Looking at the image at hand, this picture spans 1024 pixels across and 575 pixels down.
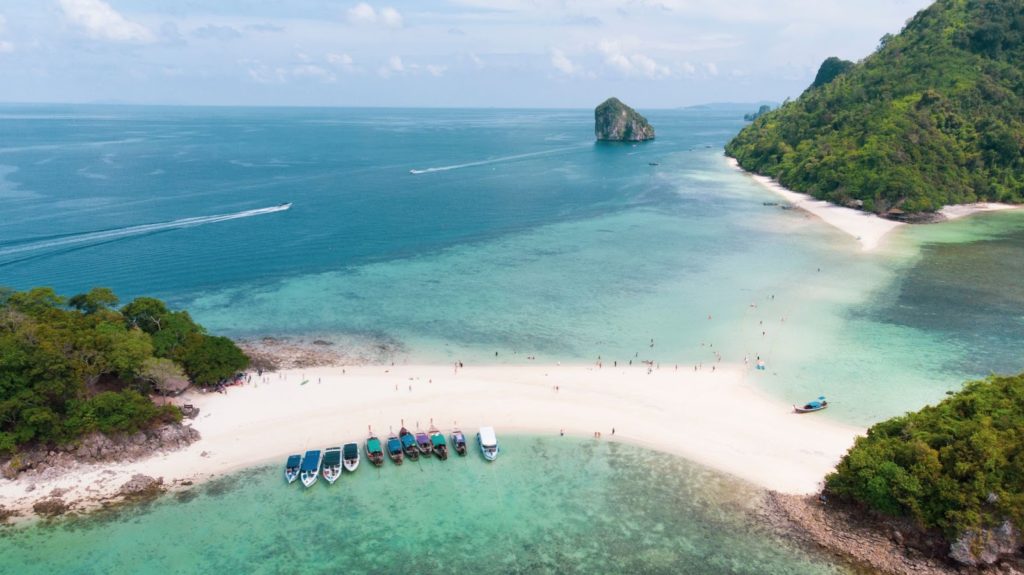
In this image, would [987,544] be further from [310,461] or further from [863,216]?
[863,216]

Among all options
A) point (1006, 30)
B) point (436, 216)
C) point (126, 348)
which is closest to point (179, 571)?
point (126, 348)

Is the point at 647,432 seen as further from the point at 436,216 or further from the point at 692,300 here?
the point at 436,216


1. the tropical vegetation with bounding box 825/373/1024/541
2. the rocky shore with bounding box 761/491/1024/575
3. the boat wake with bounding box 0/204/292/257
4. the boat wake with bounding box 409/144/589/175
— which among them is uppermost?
the boat wake with bounding box 409/144/589/175

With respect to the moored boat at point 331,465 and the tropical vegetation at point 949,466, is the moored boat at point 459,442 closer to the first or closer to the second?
the moored boat at point 331,465

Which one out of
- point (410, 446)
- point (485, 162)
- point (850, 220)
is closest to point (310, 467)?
point (410, 446)

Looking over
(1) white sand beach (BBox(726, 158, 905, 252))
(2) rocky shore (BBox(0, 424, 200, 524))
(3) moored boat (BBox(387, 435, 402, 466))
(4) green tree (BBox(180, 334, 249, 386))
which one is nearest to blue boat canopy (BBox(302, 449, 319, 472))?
(3) moored boat (BBox(387, 435, 402, 466))

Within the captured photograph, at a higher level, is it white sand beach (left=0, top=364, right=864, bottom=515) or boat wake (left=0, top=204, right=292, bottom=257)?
boat wake (left=0, top=204, right=292, bottom=257)

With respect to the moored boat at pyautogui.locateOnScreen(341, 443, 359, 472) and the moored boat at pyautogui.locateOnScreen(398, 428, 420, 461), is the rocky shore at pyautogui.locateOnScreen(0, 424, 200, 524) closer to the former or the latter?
the moored boat at pyautogui.locateOnScreen(341, 443, 359, 472)

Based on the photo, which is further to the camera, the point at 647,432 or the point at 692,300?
the point at 692,300
